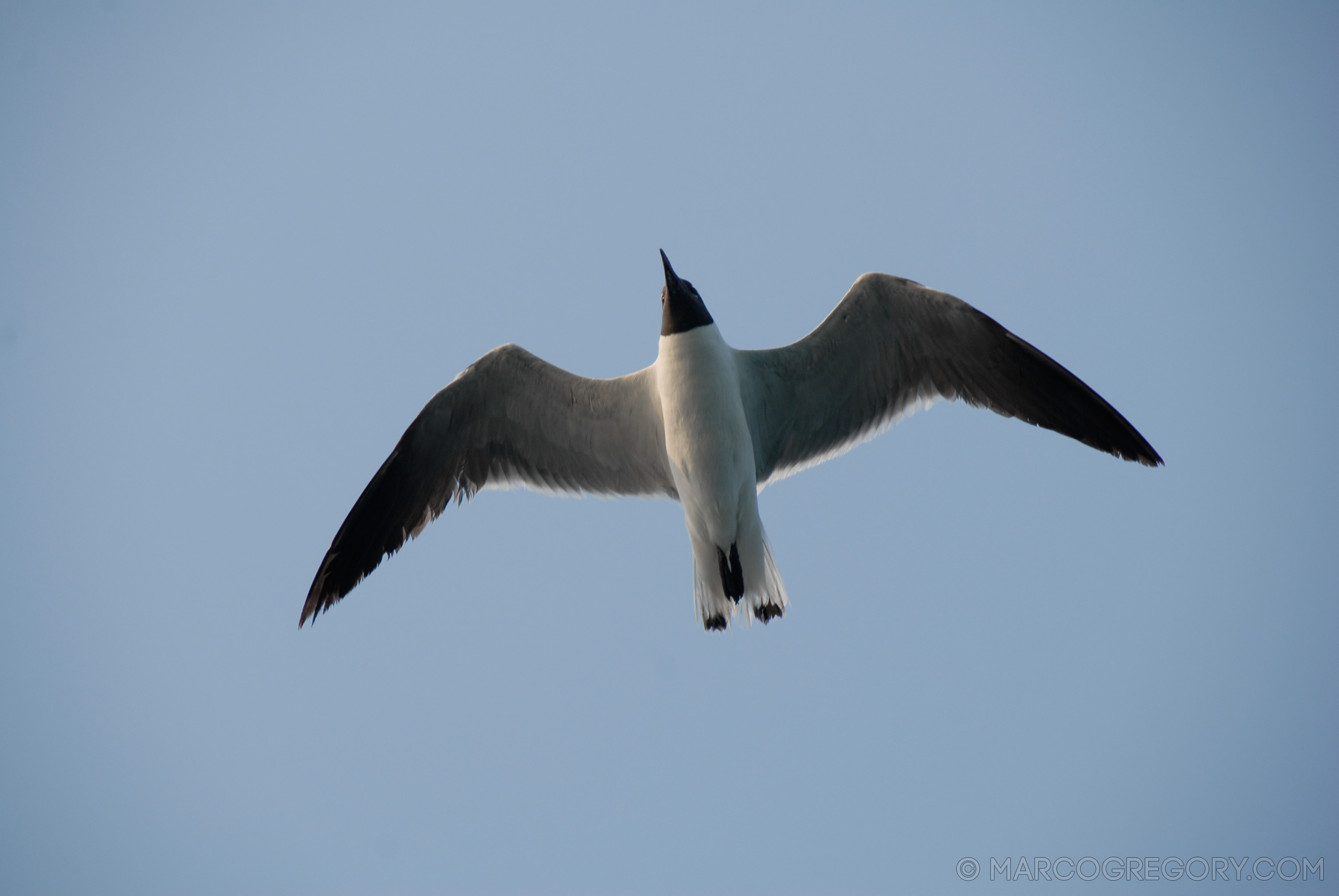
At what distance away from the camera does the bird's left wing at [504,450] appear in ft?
18.8

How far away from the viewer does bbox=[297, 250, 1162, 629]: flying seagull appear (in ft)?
17.6

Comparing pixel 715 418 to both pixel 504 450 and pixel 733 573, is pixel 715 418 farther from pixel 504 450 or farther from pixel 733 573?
pixel 504 450

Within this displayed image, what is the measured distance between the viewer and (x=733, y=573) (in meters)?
5.72

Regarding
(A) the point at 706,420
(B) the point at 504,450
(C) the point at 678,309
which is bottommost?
(A) the point at 706,420

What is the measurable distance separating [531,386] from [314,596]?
191 cm

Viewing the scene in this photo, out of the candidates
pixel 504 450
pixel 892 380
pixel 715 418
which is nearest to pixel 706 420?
pixel 715 418

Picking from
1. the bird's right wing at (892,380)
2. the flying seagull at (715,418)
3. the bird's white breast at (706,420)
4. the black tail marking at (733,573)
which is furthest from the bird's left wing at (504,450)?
the bird's right wing at (892,380)

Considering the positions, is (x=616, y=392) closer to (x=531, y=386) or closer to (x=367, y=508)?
(x=531, y=386)

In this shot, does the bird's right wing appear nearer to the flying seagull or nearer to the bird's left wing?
the flying seagull

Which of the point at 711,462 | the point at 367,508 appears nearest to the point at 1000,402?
the point at 711,462

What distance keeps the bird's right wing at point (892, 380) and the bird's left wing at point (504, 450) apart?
745 mm

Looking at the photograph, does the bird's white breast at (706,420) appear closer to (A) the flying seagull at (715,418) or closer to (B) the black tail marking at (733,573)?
(A) the flying seagull at (715,418)

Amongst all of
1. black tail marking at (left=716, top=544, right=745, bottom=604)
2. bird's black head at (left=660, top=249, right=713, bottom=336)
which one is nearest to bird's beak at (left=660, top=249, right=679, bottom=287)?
bird's black head at (left=660, top=249, right=713, bottom=336)

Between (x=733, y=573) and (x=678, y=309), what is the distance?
167 centimetres
